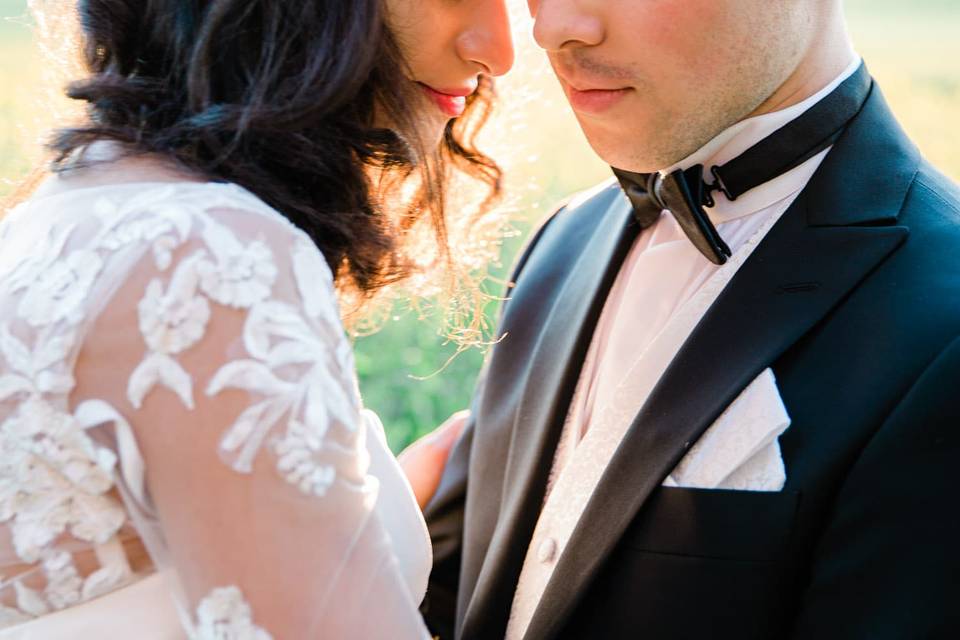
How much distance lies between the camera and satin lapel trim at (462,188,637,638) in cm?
205

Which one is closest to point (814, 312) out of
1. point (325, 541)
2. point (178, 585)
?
point (325, 541)

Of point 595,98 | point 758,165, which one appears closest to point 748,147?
point 758,165

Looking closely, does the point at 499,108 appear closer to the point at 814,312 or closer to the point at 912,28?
the point at 814,312

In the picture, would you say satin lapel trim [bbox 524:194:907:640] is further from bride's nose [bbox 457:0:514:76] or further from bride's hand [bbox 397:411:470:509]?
bride's hand [bbox 397:411:470:509]

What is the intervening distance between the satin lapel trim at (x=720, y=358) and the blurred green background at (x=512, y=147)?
2.65 feet

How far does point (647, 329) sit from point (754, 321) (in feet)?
1.00

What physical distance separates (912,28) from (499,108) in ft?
26.4

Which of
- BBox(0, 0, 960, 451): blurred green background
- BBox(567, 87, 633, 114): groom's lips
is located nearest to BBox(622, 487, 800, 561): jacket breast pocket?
BBox(567, 87, 633, 114): groom's lips

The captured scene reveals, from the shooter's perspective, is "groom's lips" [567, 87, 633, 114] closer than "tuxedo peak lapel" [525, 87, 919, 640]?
No

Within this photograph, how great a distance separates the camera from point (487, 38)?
186 cm

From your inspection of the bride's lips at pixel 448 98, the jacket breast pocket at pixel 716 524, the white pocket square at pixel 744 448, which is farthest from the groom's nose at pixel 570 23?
the jacket breast pocket at pixel 716 524

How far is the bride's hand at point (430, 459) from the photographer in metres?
2.54

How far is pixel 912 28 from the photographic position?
9.22m

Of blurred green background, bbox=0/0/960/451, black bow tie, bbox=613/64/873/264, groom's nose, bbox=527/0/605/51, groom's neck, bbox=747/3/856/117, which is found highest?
groom's nose, bbox=527/0/605/51
